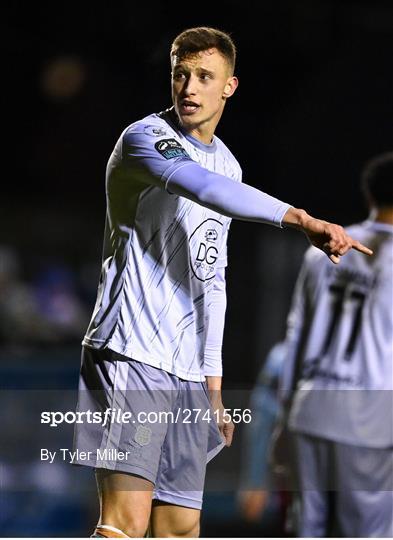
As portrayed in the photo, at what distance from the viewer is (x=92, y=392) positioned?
310cm

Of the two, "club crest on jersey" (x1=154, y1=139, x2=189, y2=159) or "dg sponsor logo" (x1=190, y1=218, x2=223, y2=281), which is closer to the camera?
"club crest on jersey" (x1=154, y1=139, x2=189, y2=159)

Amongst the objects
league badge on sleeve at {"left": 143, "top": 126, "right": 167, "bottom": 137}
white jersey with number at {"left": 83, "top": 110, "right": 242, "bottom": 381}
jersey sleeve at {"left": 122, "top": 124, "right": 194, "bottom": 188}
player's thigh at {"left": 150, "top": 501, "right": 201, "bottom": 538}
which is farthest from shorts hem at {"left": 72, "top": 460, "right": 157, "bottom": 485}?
league badge on sleeve at {"left": 143, "top": 126, "right": 167, "bottom": 137}

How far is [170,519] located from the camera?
3.11 metres

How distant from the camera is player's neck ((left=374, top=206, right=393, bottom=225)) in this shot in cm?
410

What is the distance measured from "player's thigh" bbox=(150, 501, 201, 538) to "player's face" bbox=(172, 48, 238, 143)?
0.87 meters

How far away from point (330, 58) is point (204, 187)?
5.35 feet

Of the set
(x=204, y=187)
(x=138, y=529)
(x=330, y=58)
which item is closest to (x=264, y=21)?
(x=330, y=58)

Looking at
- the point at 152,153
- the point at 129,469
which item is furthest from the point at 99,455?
the point at 152,153

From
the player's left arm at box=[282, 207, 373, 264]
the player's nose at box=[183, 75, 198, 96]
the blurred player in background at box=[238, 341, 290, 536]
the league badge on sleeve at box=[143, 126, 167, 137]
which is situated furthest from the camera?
the blurred player in background at box=[238, 341, 290, 536]

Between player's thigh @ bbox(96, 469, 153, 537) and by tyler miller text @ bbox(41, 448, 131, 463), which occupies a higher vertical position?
by tyler miller text @ bbox(41, 448, 131, 463)

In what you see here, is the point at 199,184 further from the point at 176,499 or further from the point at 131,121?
the point at 176,499

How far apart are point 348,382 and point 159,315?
1.30 meters

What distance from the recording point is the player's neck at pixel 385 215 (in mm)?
4098

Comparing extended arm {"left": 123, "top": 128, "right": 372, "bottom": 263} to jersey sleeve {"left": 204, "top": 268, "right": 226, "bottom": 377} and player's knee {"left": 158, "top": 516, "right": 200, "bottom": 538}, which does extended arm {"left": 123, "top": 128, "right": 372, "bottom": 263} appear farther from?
player's knee {"left": 158, "top": 516, "right": 200, "bottom": 538}
